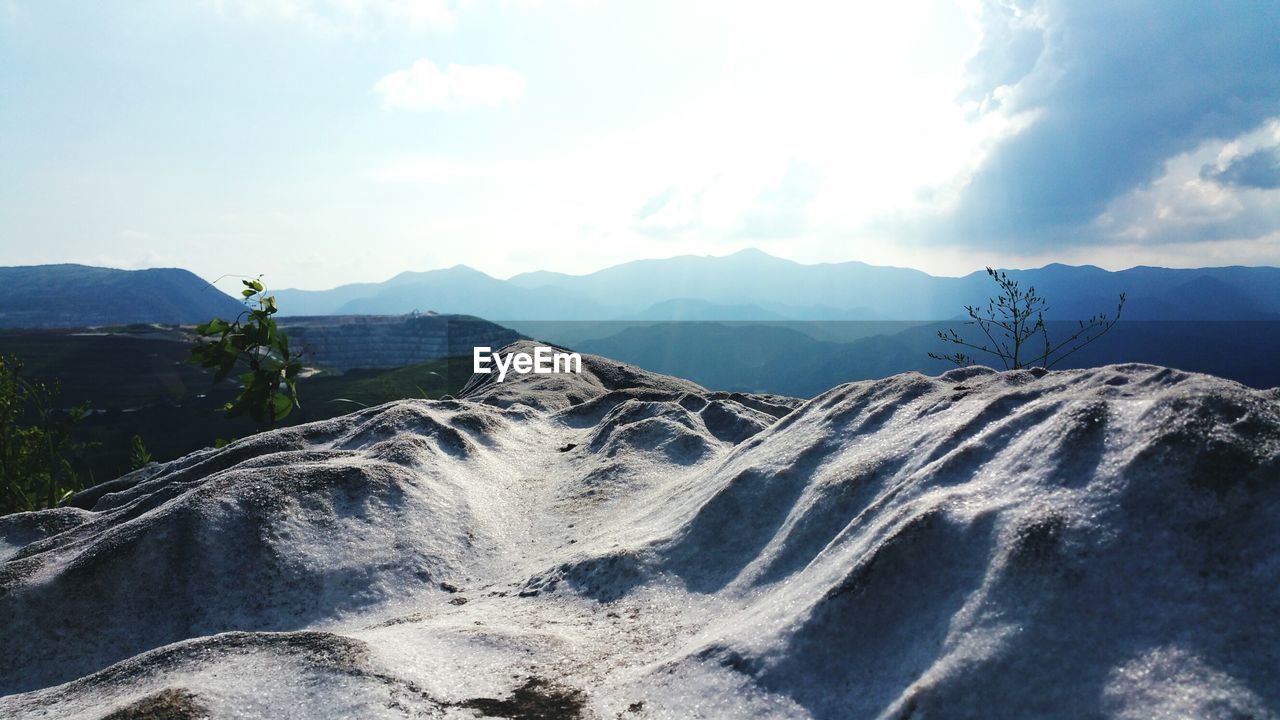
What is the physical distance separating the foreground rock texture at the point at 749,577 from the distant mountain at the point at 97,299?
121601 millimetres

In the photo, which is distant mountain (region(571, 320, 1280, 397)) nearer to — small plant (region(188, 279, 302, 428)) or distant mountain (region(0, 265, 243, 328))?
small plant (region(188, 279, 302, 428))

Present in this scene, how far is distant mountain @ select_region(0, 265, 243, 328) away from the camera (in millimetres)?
116562

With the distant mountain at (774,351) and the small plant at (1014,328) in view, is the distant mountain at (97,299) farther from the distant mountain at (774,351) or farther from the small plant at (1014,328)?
the small plant at (1014,328)

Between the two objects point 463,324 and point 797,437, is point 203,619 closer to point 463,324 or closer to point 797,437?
point 797,437

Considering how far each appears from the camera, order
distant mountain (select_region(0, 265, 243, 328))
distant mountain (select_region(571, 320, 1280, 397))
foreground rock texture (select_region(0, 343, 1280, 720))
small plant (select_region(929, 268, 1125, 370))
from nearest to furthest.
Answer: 1. foreground rock texture (select_region(0, 343, 1280, 720))
2. small plant (select_region(929, 268, 1125, 370))
3. distant mountain (select_region(571, 320, 1280, 397))
4. distant mountain (select_region(0, 265, 243, 328))

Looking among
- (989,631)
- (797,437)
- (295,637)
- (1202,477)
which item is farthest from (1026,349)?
(295,637)

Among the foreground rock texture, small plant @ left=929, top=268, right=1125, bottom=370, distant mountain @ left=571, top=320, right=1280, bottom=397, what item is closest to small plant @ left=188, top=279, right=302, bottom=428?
the foreground rock texture

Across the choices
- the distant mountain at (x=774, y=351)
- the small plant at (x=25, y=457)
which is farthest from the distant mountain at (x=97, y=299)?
the small plant at (x=25, y=457)

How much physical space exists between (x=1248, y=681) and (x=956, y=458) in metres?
1.80

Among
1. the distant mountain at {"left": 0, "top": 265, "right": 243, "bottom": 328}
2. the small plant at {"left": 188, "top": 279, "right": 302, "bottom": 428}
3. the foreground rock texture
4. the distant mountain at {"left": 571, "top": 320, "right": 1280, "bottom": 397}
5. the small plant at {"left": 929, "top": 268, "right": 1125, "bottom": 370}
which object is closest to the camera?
the foreground rock texture

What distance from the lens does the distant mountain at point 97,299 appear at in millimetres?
116562

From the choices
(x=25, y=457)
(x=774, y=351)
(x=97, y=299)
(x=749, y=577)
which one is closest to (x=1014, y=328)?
(x=749, y=577)

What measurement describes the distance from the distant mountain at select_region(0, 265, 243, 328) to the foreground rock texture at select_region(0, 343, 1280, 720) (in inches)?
4787

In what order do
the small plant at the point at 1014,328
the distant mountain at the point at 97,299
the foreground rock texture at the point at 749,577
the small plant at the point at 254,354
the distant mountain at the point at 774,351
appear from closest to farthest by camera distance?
the foreground rock texture at the point at 749,577 < the small plant at the point at 254,354 < the small plant at the point at 1014,328 < the distant mountain at the point at 774,351 < the distant mountain at the point at 97,299
